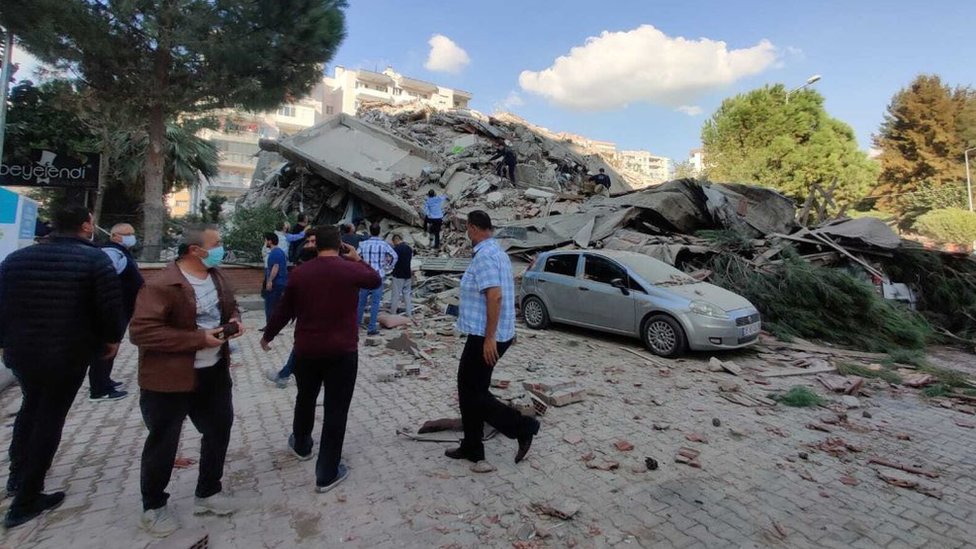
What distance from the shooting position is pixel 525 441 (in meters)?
3.75

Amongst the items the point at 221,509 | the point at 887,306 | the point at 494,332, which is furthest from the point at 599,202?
the point at 221,509

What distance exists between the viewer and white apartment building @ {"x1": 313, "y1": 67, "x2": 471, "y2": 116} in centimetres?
7050

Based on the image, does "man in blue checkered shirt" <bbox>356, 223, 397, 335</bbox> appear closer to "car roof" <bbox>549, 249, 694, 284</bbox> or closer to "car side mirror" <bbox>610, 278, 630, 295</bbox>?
"car roof" <bbox>549, 249, 694, 284</bbox>

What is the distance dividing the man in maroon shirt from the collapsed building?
823cm

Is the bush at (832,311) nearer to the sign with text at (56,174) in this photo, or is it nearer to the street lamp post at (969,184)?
the sign with text at (56,174)

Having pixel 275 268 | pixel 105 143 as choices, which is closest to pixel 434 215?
pixel 275 268

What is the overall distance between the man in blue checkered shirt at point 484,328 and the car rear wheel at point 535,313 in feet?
18.6

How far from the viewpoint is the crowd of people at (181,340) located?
272 cm

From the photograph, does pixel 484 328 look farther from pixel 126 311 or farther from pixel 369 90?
pixel 369 90

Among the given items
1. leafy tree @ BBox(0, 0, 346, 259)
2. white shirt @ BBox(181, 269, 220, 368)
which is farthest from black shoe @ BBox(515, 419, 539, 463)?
leafy tree @ BBox(0, 0, 346, 259)

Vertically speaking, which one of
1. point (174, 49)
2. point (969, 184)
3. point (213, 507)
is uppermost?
point (969, 184)

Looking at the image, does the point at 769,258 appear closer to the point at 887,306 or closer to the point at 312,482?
the point at 887,306

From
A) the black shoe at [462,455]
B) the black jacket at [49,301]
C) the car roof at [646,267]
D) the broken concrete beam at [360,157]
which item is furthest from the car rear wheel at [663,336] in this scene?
the broken concrete beam at [360,157]

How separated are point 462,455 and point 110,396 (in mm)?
4079
